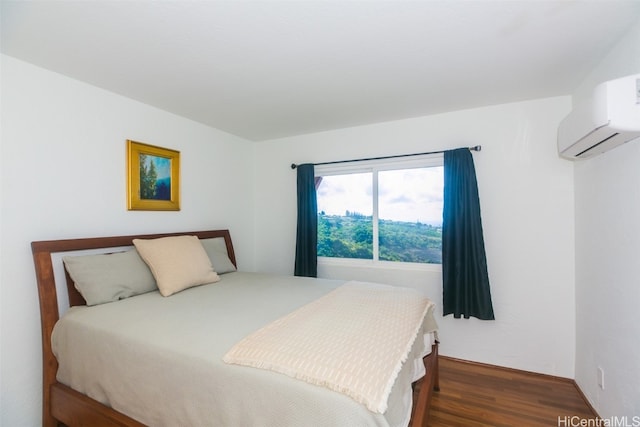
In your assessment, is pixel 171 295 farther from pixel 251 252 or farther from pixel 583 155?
A: pixel 583 155

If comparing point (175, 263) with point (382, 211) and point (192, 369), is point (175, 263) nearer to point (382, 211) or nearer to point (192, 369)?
point (192, 369)

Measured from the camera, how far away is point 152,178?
266 centimetres

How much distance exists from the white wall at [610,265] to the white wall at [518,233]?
13cm

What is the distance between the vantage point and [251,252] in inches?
153

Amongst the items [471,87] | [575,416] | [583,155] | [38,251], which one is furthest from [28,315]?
[583,155]

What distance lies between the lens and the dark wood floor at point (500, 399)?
1.98 metres

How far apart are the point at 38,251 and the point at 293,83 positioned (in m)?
2.04

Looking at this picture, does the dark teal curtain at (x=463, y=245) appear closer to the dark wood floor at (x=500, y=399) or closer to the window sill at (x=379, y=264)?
the window sill at (x=379, y=264)

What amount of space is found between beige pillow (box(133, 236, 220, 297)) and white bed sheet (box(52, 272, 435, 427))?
124mm

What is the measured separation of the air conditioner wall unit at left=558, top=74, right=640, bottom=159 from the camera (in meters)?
1.45

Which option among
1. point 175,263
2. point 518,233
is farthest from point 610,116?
point 175,263

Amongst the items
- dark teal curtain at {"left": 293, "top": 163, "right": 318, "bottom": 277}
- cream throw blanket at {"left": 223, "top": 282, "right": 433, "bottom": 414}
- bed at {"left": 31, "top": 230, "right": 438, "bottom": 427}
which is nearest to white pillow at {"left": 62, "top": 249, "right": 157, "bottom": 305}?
bed at {"left": 31, "top": 230, "right": 438, "bottom": 427}

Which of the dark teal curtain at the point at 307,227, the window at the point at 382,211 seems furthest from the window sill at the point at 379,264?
the dark teal curtain at the point at 307,227

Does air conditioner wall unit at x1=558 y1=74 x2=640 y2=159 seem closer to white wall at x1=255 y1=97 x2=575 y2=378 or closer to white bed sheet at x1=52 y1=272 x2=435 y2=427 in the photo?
white wall at x1=255 y1=97 x2=575 y2=378
